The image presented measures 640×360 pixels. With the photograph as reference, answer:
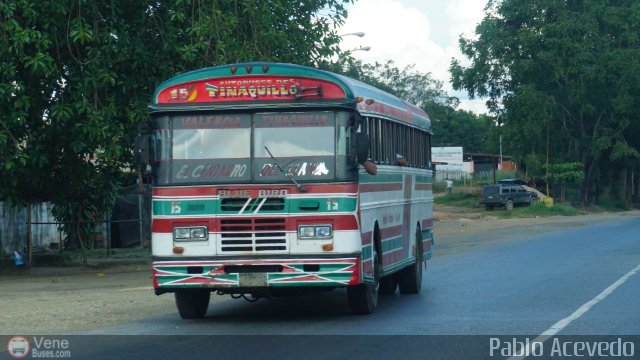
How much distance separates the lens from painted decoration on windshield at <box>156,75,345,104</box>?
1298 cm

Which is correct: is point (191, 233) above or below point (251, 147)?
below

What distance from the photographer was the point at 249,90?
13.1m

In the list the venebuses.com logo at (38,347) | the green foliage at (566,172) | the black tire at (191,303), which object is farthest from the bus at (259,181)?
the green foliage at (566,172)

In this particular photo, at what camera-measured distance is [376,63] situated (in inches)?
3748

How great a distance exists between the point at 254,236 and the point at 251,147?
1.13 m

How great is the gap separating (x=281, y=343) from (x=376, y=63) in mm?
85044

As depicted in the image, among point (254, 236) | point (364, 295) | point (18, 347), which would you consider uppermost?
point (254, 236)

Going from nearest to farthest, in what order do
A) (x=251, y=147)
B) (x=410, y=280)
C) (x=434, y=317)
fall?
(x=251, y=147), (x=434, y=317), (x=410, y=280)

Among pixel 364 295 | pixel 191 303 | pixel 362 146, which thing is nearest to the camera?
pixel 362 146

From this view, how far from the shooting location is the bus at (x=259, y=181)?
12727 millimetres

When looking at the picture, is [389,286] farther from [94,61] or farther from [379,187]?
[94,61]

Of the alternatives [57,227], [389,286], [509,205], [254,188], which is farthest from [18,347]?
[509,205]

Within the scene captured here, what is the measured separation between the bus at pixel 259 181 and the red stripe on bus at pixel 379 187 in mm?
66

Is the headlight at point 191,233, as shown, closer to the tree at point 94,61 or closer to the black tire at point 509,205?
the tree at point 94,61
